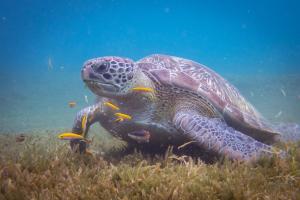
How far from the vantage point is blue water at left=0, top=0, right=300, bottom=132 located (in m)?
25.1

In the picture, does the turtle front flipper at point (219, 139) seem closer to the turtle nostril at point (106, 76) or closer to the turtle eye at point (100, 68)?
the turtle nostril at point (106, 76)

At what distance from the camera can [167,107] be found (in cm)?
559

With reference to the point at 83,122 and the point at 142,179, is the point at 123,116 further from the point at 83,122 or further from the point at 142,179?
the point at 142,179

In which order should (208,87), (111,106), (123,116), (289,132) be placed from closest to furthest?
(123,116)
(111,106)
(208,87)
(289,132)

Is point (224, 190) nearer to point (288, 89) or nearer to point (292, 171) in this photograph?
point (292, 171)

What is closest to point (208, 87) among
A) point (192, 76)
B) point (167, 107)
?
point (192, 76)

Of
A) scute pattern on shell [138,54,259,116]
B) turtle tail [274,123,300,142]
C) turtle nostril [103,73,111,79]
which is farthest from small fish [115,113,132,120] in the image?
turtle tail [274,123,300,142]

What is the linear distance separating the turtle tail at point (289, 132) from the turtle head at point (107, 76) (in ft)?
12.8

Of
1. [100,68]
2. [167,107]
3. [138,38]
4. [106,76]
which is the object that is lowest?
[167,107]

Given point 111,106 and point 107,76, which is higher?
point 107,76

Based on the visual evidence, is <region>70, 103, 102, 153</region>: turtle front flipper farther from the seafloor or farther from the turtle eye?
A: the turtle eye

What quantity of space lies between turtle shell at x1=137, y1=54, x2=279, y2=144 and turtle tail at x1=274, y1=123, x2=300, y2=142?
45 centimetres

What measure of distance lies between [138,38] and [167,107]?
18577 cm

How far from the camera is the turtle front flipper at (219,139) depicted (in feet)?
14.2
